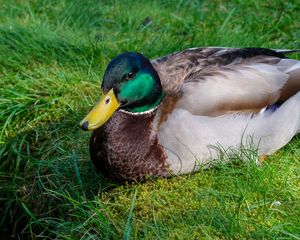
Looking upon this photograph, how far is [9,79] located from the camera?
16.9ft

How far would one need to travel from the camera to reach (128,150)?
3.88m

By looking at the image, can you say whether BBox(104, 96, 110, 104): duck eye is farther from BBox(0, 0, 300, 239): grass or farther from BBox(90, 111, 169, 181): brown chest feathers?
BBox(0, 0, 300, 239): grass

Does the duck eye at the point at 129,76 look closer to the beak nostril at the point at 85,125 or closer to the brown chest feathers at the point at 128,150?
the brown chest feathers at the point at 128,150

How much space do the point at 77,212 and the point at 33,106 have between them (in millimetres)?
1275

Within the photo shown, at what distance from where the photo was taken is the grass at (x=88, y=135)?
3.58 metres

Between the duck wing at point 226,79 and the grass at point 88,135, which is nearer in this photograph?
the grass at point 88,135

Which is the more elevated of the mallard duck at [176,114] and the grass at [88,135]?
the mallard duck at [176,114]

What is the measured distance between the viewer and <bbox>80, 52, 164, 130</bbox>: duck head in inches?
147

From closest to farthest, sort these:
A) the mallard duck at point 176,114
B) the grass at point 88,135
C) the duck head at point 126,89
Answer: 1. the grass at point 88,135
2. the duck head at point 126,89
3. the mallard duck at point 176,114

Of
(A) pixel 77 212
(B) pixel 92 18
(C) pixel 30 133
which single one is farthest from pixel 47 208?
(B) pixel 92 18

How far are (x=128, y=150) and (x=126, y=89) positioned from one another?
1.09ft

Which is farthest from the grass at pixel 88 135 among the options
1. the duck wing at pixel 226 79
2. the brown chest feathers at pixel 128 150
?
the duck wing at pixel 226 79

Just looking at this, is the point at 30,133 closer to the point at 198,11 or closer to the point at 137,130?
the point at 137,130

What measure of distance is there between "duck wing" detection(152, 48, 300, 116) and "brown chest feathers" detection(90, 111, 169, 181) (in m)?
0.24
